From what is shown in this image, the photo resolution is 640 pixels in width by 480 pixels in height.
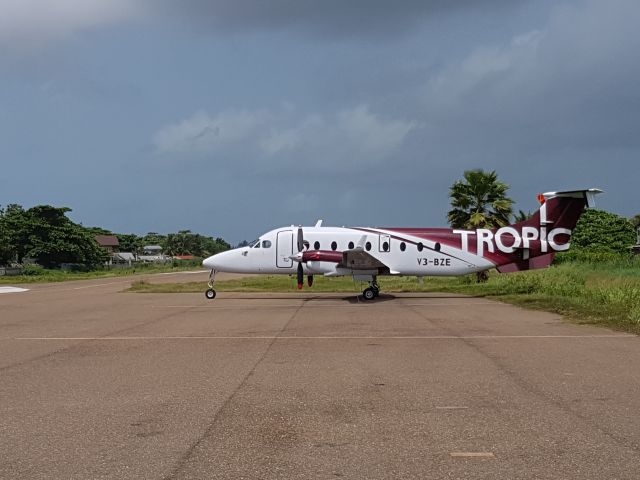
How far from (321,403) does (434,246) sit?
19.7 metres

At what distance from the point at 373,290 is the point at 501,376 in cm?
1640

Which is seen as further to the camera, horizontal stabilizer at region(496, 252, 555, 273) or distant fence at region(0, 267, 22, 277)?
distant fence at region(0, 267, 22, 277)

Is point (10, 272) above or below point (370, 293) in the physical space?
above

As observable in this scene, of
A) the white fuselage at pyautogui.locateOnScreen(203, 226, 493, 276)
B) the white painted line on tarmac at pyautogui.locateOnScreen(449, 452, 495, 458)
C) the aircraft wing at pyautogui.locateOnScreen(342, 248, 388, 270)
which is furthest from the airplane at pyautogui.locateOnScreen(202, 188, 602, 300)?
the white painted line on tarmac at pyautogui.locateOnScreen(449, 452, 495, 458)

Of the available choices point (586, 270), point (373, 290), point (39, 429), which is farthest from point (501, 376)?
point (586, 270)

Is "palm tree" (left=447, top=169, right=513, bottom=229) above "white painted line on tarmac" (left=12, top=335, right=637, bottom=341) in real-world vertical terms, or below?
above

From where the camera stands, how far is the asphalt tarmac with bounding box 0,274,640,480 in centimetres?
507

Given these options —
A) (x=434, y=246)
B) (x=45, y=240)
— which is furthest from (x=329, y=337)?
(x=45, y=240)

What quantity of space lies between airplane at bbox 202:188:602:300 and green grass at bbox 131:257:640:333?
5.24 ft

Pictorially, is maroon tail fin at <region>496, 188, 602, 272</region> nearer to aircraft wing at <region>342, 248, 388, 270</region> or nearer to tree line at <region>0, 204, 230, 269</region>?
aircraft wing at <region>342, 248, 388, 270</region>

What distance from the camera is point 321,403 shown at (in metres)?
7.18

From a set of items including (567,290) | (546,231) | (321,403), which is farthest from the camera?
(546,231)

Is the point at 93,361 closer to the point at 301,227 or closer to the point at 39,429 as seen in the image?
the point at 39,429

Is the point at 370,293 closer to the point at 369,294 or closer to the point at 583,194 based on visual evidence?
the point at 369,294
